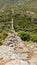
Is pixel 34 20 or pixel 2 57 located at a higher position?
pixel 2 57

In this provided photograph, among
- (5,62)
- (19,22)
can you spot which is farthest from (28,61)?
(19,22)

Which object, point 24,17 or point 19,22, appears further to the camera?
point 24,17

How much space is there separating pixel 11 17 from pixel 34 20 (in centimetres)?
1818

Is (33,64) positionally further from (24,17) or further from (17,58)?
(24,17)

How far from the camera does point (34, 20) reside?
152500 mm

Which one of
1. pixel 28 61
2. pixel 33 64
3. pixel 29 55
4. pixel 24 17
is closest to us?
pixel 33 64

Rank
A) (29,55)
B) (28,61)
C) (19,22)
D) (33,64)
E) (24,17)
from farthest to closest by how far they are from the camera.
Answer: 1. (24,17)
2. (19,22)
3. (29,55)
4. (28,61)
5. (33,64)

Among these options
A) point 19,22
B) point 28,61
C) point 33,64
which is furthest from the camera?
point 19,22

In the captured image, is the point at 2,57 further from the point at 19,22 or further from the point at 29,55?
the point at 19,22

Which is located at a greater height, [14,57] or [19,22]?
[14,57]

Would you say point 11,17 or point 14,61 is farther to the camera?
point 11,17

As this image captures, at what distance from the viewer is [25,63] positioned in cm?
1486

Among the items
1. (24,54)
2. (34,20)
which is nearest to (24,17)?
(34,20)

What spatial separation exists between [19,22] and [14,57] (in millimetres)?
123626
